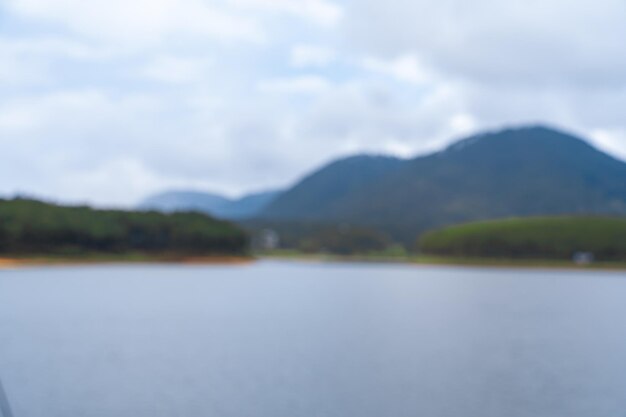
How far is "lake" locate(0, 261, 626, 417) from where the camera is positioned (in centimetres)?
2617

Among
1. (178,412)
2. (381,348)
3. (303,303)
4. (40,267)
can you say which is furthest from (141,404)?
(40,267)

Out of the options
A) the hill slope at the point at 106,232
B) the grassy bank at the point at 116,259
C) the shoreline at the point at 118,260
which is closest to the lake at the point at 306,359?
the shoreline at the point at 118,260

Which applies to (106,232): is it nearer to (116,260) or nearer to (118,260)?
(116,260)

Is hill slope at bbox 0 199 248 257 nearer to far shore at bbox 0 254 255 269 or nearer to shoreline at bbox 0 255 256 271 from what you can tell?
far shore at bbox 0 254 255 269

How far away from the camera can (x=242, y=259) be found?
7618 inches

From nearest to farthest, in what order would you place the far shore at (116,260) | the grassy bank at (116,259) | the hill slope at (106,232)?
the far shore at (116,260) < the grassy bank at (116,259) < the hill slope at (106,232)

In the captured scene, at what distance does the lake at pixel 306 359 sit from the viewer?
85.9ft

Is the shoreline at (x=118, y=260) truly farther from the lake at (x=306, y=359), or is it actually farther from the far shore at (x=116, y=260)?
the lake at (x=306, y=359)

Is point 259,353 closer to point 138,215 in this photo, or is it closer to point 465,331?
point 465,331

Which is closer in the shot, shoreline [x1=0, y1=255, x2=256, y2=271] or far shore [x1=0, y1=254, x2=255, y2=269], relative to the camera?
shoreline [x1=0, y1=255, x2=256, y2=271]

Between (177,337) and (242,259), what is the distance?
491ft

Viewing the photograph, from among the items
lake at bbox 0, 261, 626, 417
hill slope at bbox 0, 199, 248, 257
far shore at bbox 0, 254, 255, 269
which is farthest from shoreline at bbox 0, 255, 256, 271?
lake at bbox 0, 261, 626, 417

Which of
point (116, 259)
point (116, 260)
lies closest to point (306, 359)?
point (116, 259)

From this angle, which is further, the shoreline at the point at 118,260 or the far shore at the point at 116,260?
the far shore at the point at 116,260
